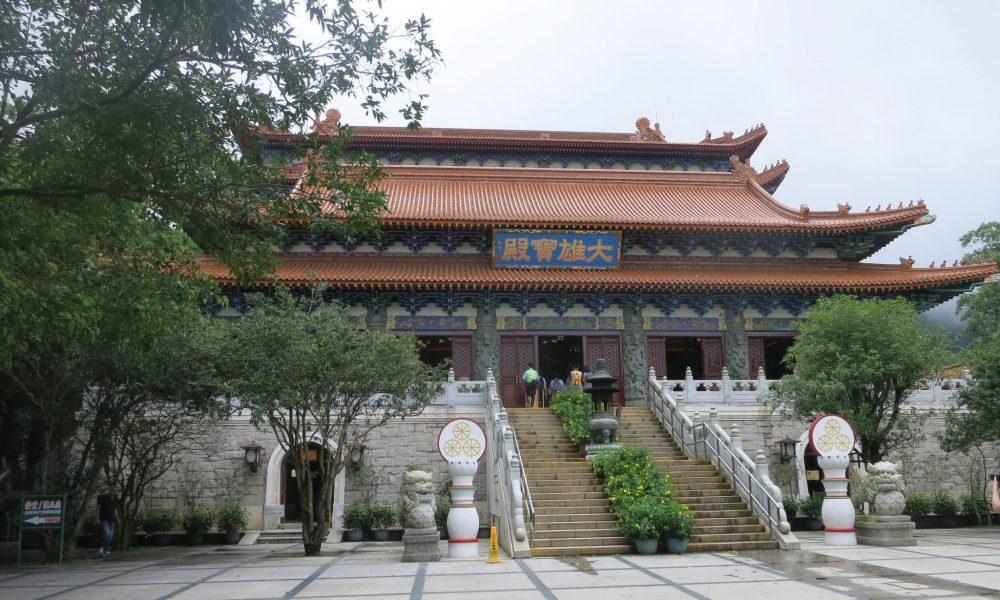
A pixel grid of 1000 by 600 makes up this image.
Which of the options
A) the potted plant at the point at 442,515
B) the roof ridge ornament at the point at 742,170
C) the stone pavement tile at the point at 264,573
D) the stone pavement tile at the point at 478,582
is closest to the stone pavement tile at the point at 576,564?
the stone pavement tile at the point at 478,582

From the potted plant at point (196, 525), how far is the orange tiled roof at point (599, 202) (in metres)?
8.94

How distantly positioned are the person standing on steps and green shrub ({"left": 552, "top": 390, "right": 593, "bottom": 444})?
1642 mm

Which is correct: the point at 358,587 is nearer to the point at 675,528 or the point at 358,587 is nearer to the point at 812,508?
the point at 675,528

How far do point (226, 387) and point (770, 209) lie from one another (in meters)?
19.0

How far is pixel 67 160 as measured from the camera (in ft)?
25.7

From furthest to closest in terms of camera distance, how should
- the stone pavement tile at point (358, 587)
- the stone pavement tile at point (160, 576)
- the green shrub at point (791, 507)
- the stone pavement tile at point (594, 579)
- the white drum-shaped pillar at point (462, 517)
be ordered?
the green shrub at point (791, 507) < the white drum-shaped pillar at point (462, 517) < the stone pavement tile at point (160, 576) < the stone pavement tile at point (594, 579) < the stone pavement tile at point (358, 587)

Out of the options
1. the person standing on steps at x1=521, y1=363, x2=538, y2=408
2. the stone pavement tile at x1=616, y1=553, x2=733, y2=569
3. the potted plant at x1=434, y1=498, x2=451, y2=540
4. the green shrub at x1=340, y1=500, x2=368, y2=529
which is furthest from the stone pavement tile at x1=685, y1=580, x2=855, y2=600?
the person standing on steps at x1=521, y1=363, x2=538, y2=408

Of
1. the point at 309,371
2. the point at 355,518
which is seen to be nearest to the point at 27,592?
the point at 309,371

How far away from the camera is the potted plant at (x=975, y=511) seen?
55.9 ft

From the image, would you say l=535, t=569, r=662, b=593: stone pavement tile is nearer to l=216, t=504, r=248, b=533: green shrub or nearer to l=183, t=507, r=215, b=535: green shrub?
l=216, t=504, r=248, b=533: green shrub

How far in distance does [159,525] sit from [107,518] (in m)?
2.14

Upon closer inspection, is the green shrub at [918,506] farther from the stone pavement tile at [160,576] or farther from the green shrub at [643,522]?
the stone pavement tile at [160,576]

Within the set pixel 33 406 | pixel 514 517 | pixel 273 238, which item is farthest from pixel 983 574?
pixel 33 406

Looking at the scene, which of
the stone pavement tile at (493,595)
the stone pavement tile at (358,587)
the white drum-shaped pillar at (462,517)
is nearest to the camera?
the stone pavement tile at (493,595)
